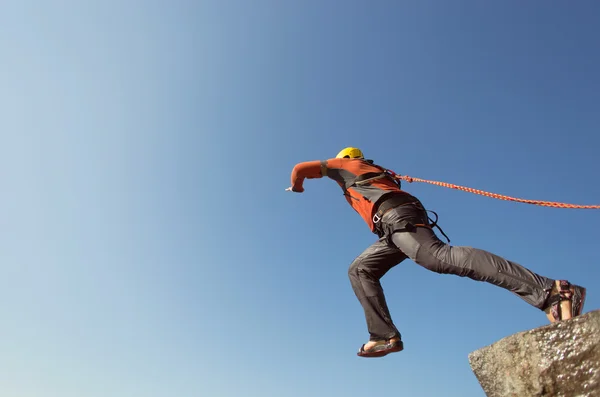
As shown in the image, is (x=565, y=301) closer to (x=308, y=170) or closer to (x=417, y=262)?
(x=417, y=262)

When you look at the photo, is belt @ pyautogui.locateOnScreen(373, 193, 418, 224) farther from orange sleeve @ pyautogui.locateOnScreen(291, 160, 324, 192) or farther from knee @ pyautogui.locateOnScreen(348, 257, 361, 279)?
orange sleeve @ pyautogui.locateOnScreen(291, 160, 324, 192)

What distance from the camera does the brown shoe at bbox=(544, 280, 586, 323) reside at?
427 centimetres

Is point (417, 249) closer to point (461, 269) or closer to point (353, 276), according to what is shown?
point (461, 269)

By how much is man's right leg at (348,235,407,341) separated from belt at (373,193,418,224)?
1.45 ft

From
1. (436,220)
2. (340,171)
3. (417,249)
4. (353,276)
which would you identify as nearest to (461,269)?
(417,249)

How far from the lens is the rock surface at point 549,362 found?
11.5ft

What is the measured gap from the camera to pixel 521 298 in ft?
15.1

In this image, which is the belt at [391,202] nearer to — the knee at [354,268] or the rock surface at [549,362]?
the knee at [354,268]

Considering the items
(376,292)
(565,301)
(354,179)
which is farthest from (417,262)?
(354,179)

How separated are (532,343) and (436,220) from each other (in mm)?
2453

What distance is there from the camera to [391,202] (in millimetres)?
5867

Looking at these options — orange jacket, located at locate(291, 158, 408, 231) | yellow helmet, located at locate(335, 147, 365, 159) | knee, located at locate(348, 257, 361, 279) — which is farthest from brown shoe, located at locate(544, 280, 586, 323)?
yellow helmet, located at locate(335, 147, 365, 159)

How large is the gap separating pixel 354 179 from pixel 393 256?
1265mm

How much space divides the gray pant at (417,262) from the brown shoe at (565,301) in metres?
0.09
